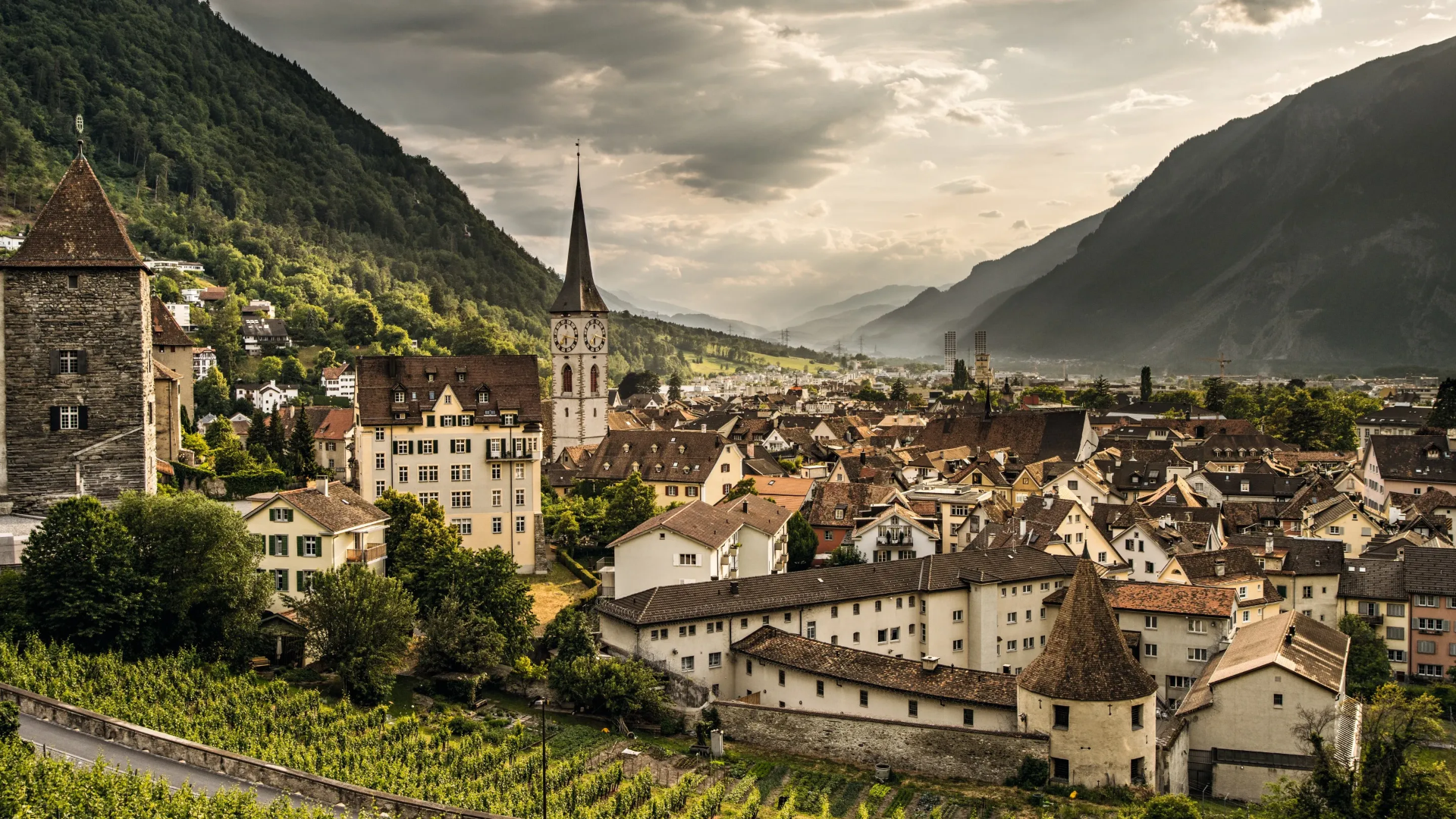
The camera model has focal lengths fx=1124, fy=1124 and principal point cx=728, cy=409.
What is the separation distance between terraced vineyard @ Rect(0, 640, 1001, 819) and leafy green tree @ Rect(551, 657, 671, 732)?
2786mm

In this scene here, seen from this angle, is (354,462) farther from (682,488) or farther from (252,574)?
(252,574)

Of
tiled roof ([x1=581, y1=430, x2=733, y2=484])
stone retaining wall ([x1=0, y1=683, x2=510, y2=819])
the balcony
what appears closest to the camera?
stone retaining wall ([x1=0, y1=683, x2=510, y2=819])

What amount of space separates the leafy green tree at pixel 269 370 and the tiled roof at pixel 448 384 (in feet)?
246

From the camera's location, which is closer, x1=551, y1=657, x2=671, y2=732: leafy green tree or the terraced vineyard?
the terraced vineyard

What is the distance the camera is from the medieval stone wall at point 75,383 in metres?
43.4

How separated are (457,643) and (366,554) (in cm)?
775

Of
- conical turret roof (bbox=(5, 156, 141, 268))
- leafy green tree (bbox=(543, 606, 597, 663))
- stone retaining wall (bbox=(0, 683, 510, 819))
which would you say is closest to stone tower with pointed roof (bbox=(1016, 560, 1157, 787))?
leafy green tree (bbox=(543, 606, 597, 663))

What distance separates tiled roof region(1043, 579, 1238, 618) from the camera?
5381 cm

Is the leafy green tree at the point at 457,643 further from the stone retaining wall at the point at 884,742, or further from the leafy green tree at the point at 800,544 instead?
the leafy green tree at the point at 800,544

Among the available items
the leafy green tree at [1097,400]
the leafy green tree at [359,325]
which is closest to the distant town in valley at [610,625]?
the leafy green tree at [359,325]

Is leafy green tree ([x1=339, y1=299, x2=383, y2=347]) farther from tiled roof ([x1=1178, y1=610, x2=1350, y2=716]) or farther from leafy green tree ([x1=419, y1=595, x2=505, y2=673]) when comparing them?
tiled roof ([x1=1178, y1=610, x2=1350, y2=716])

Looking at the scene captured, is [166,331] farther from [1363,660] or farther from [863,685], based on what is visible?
[1363,660]

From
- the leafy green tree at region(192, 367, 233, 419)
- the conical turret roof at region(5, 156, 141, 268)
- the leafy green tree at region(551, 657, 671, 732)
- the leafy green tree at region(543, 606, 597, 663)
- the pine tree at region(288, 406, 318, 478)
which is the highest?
the conical turret roof at region(5, 156, 141, 268)

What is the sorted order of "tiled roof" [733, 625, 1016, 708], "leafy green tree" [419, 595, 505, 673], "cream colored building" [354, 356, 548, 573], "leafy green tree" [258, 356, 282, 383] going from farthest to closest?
"leafy green tree" [258, 356, 282, 383]
"cream colored building" [354, 356, 548, 573]
"leafy green tree" [419, 595, 505, 673]
"tiled roof" [733, 625, 1016, 708]
